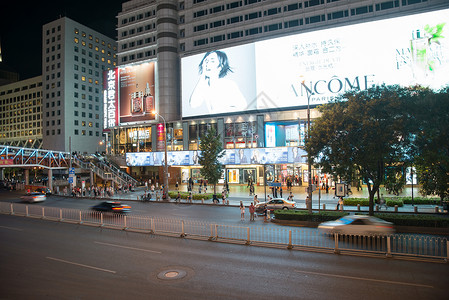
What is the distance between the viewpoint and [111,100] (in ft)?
221

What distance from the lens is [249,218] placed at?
23094 mm

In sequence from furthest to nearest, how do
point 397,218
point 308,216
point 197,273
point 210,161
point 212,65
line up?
point 212,65
point 210,161
point 308,216
point 397,218
point 197,273

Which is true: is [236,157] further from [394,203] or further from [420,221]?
[420,221]

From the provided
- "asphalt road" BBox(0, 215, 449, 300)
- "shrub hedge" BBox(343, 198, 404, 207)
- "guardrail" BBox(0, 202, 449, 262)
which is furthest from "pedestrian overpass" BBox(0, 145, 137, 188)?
"shrub hedge" BBox(343, 198, 404, 207)

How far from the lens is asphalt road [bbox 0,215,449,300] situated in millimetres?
9320

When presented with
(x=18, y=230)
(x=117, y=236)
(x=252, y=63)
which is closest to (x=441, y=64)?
(x=252, y=63)

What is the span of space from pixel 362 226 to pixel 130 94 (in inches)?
2356

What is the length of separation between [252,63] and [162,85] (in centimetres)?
2022

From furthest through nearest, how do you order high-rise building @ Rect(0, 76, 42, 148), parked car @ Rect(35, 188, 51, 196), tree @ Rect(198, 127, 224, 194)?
1. high-rise building @ Rect(0, 76, 42, 148)
2. parked car @ Rect(35, 188, 51, 196)
3. tree @ Rect(198, 127, 224, 194)

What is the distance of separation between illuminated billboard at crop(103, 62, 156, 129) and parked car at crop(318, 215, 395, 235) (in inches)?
2070

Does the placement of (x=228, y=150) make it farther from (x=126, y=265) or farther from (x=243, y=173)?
(x=126, y=265)

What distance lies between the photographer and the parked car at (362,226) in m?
15.5

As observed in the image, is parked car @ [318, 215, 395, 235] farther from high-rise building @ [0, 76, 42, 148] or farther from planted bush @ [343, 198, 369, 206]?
high-rise building @ [0, 76, 42, 148]

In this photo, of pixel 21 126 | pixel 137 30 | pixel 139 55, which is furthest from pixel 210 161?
pixel 21 126
